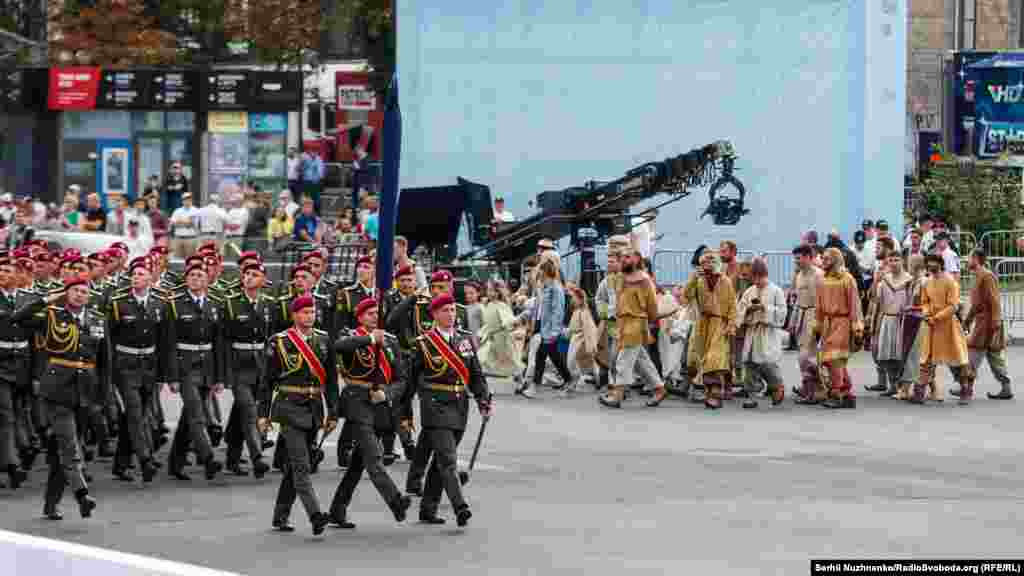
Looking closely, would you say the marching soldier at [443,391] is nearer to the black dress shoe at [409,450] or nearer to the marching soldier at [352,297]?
the black dress shoe at [409,450]

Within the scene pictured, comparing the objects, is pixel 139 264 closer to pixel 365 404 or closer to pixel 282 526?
pixel 365 404

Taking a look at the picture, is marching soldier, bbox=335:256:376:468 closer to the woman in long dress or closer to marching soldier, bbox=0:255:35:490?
marching soldier, bbox=0:255:35:490

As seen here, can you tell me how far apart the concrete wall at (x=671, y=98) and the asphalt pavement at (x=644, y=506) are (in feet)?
44.0

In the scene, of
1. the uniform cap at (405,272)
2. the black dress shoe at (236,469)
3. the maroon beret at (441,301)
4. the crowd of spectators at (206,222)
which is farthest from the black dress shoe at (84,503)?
the crowd of spectators at (206,222)

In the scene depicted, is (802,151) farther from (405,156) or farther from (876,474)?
(876,474)

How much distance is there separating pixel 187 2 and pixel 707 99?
847 inches

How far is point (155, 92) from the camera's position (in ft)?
132

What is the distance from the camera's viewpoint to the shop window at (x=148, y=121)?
40.3 metres

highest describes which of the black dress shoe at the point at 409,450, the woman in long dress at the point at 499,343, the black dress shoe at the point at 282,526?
the woman in long dress at the point at 499,343

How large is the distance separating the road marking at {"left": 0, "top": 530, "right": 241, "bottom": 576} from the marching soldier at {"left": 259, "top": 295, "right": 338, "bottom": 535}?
18.0ft

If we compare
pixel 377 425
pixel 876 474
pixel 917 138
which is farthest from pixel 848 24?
pixel 377 425

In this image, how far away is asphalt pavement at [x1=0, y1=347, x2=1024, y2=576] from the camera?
12.3 metres

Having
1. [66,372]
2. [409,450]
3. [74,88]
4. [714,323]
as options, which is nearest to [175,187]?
[74,88]

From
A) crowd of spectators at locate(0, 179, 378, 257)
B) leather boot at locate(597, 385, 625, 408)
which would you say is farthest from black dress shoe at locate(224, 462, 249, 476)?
crowd of spectators at locate(0, 179, 378, 257)
